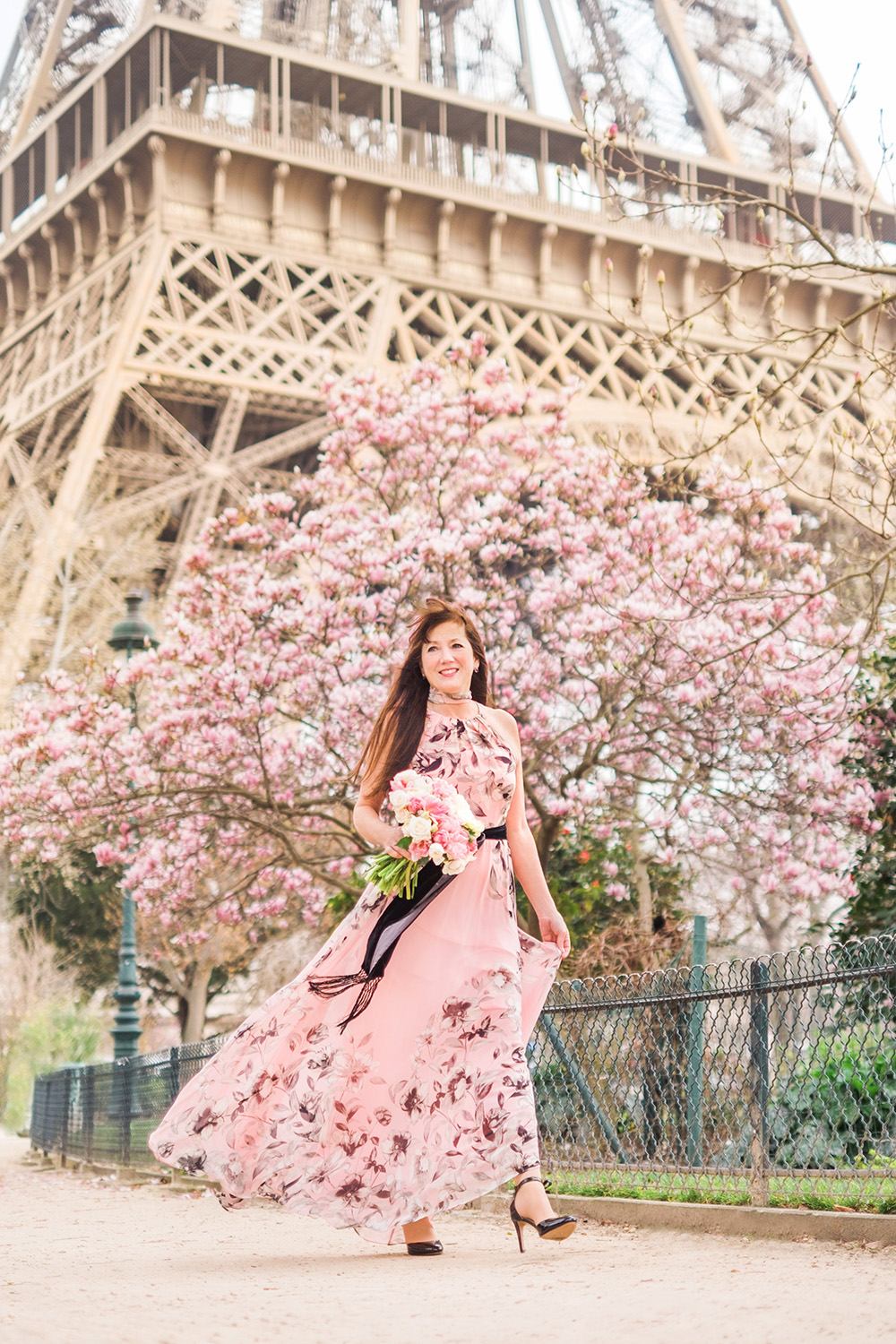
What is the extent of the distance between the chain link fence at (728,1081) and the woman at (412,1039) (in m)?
0.99

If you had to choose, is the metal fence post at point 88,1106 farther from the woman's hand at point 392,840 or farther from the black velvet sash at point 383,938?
the woman's hand at point 392,840

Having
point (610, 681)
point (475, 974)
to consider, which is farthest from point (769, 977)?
point (610, 681)

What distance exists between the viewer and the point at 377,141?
26.9 metres

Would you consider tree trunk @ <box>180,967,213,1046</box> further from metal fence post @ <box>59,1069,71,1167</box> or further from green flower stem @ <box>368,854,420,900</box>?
green flower stem @ <box>368,854,420,900</box>

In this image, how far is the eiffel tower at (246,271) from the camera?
2205 cm

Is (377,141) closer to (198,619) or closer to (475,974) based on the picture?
(198,619)

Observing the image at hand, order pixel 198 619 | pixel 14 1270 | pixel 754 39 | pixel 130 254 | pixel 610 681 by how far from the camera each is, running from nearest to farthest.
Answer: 1. pixel 14 1270
2. pixel 610 681
3. pixel 198 619
4. pixel 130 254
5. pixel 754 39

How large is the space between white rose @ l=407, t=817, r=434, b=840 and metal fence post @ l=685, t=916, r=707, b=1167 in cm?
182

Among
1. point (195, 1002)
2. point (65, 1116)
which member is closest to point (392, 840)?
point (65, 1116)

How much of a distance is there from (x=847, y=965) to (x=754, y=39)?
33.9 metres

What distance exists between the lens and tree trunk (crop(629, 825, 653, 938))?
10867mm

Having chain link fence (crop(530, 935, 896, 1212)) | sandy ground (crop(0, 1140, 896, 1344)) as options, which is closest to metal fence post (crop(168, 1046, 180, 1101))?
chain link fence (crop(530, 935, 896, 1212))

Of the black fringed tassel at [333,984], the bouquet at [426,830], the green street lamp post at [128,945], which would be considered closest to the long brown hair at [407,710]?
the bouquet at [426,830]

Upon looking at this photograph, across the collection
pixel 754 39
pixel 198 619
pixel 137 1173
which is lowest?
pixel 137 1173
